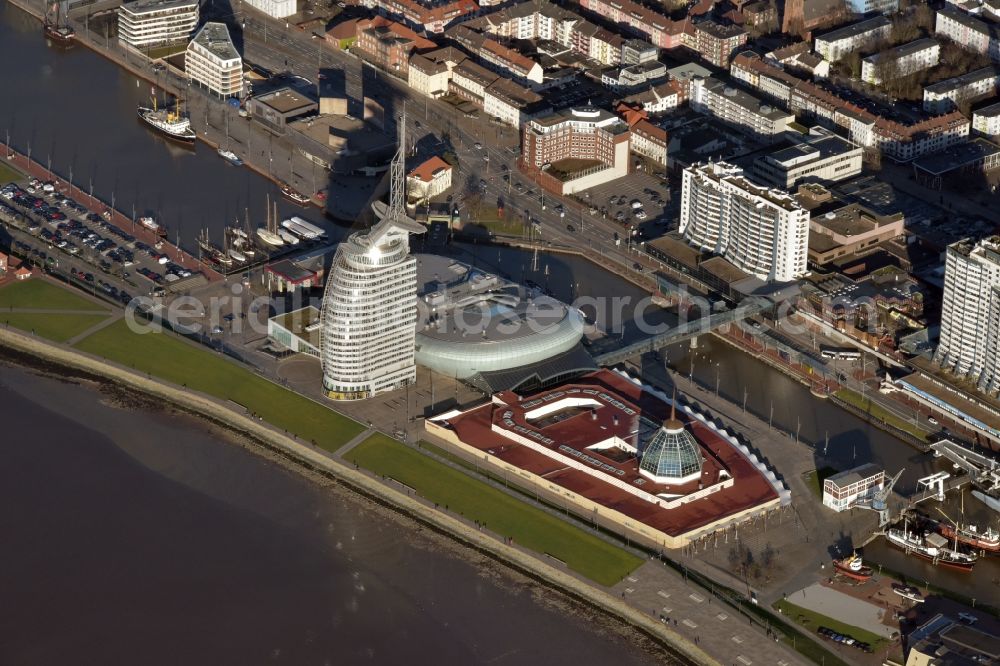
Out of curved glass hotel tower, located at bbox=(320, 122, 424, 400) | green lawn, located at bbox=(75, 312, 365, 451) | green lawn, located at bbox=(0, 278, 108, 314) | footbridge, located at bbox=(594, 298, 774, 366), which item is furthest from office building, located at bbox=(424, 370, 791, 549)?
green lawn, located at bbox=(0, 278, 108, 314)

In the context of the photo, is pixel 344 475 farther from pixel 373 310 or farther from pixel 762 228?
pixel 762 228

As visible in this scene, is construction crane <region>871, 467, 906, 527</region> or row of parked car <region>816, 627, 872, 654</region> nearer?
row of parked car <region>816, 627, 872, 654</region>

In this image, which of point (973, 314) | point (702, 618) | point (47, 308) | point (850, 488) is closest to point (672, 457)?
point (850, 488)

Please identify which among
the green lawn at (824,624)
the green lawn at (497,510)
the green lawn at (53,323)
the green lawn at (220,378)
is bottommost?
the green lawn at (824,624)

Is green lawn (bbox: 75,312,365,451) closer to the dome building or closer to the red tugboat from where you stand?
the dome building

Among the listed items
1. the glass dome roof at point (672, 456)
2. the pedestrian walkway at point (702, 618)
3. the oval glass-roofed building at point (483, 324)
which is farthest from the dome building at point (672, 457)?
the oval glass-roofed building at point (483, 324)

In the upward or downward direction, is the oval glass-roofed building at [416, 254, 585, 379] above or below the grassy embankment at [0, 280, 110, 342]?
above

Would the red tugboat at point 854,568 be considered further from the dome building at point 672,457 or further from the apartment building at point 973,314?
the apartment building at point 973,314
